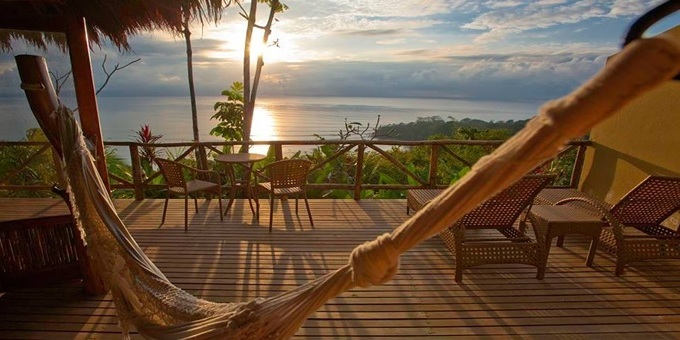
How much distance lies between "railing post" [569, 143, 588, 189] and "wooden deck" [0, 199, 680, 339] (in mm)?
1889

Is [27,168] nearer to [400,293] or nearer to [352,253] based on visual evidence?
[400,293]

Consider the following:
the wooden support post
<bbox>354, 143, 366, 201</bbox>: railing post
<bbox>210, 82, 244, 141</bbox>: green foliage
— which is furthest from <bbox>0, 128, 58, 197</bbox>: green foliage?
<bbox>354, 143, 366, 201</bbox>: railing post

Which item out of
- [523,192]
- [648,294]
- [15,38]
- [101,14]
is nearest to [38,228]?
[15,38]

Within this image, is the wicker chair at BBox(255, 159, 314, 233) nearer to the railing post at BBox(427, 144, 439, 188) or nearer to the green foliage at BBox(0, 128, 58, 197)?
the railing post at BBox(427, 144, 439, 188)

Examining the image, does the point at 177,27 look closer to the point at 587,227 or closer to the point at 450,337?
the point at 450,337

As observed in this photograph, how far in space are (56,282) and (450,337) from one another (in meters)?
2.87

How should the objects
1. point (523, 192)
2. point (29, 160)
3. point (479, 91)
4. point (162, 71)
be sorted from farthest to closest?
1. point (479, 91)
2. point (162, 71)
3. point (29, 160)
4. point (523, 192)

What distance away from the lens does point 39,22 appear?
7.20 feet

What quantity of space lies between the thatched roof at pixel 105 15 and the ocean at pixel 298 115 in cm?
90

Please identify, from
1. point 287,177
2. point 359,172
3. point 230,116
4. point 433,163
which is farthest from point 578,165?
point 230,116

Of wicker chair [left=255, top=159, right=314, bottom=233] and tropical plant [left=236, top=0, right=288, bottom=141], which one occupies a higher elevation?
tropical plant [left=236, top=0, right=288, bottom=141]

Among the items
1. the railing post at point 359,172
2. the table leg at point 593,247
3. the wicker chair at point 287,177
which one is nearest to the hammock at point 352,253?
the wicker chair at point 287,177

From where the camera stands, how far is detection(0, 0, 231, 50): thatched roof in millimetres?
2170

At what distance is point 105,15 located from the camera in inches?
101
